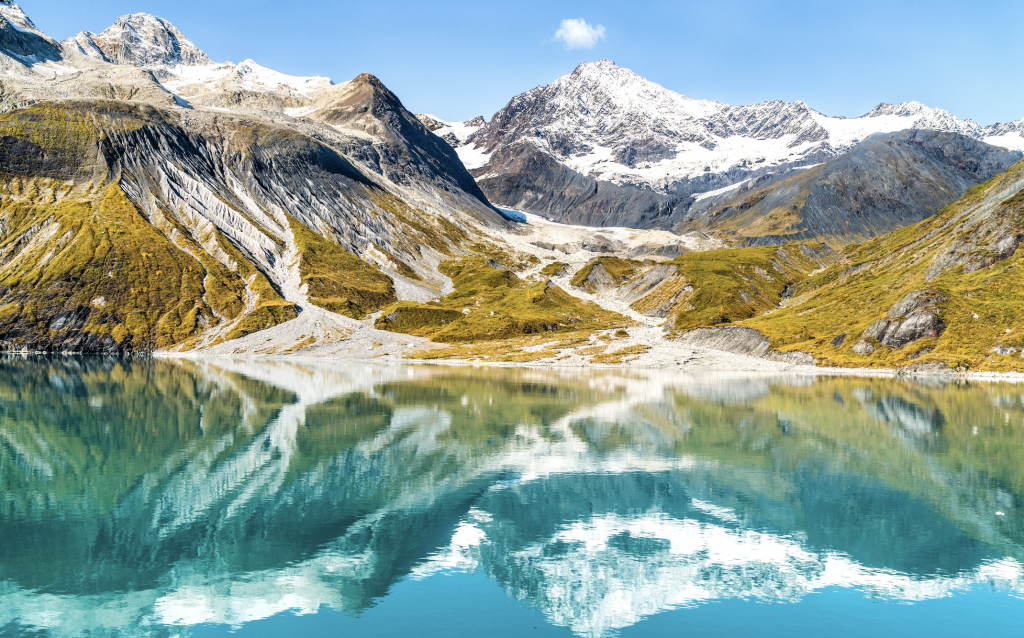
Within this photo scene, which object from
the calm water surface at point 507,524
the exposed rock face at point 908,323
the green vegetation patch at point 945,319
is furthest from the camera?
the exposed rock face at point 908,323

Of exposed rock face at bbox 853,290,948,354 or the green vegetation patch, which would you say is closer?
the green vegetation patch

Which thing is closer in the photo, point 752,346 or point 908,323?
point 908,323

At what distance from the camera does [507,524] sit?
38.6m

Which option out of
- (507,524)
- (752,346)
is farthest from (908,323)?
(507,524)

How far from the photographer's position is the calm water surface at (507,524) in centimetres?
2670

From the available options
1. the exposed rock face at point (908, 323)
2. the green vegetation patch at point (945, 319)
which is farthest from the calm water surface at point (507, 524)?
the exposed rock face at point (908, 323)

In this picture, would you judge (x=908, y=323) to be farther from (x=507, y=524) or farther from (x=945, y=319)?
(x=507, y=524)

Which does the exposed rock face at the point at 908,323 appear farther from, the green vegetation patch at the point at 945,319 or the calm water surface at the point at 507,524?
the calm water surface at the point at 507,524

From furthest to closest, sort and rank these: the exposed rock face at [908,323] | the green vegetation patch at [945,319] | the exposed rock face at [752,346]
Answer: the exposed rock face at [752,346], the exposed rock face at [908,323], the green vegetation patch at [945,319]

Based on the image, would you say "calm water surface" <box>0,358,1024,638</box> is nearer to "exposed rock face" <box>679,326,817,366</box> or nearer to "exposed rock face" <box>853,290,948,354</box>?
"exposed rock face" <box>853,290,948,354</box>

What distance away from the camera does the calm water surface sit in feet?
87.6

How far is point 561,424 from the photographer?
244ft

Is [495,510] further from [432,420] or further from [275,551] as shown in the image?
[432,420]

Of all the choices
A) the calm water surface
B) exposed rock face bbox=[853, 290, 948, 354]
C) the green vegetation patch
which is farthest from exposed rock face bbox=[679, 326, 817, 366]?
the calm water surface
